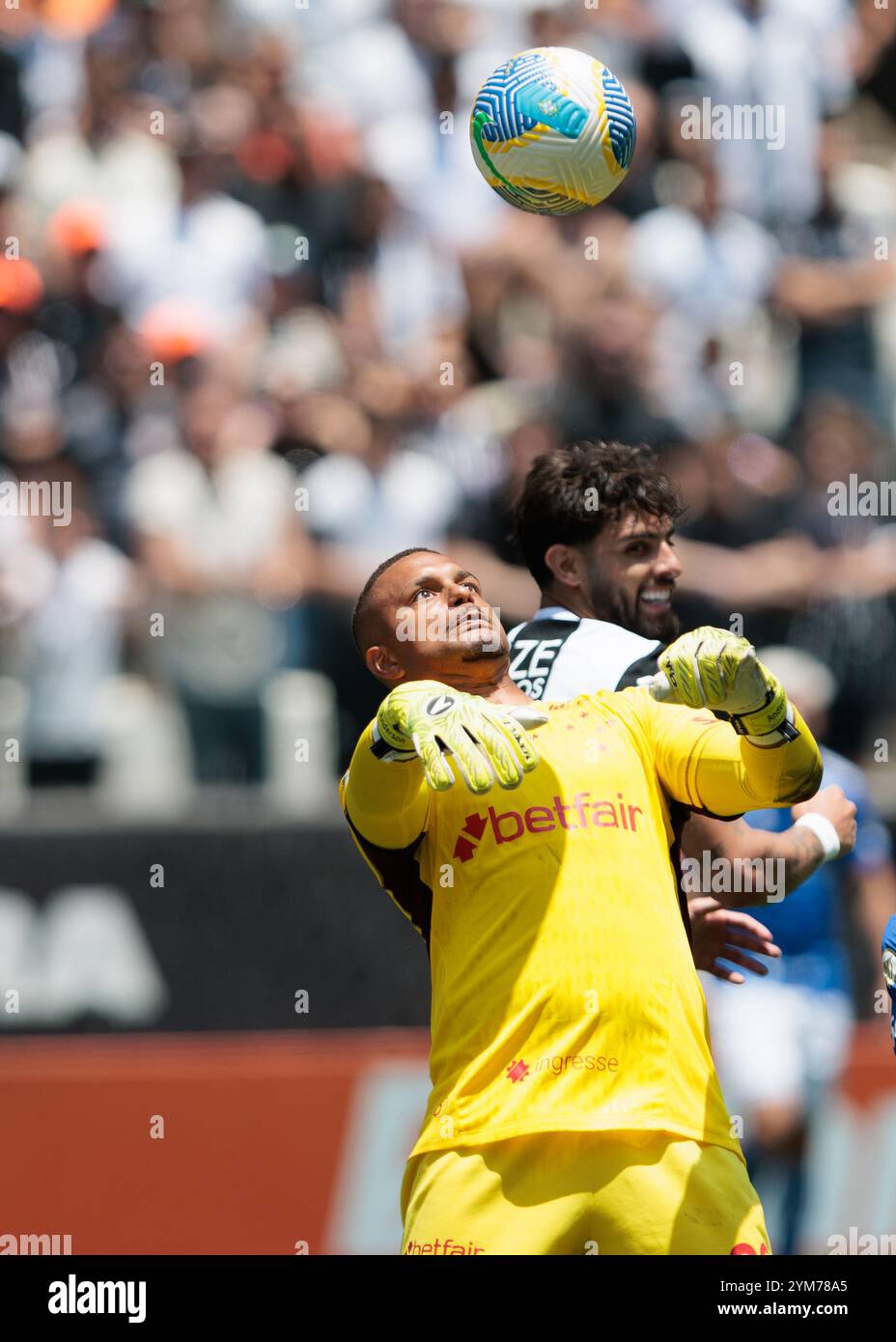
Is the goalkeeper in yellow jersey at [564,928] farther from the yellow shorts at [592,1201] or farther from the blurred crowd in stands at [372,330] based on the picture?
the blurred crowd in stands at [372,330]

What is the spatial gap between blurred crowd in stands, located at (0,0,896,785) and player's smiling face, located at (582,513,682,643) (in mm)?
3177

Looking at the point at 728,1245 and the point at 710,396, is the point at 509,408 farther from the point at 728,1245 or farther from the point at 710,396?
the point at 728,1245

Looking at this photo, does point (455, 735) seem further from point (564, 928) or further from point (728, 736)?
point (728, 736)

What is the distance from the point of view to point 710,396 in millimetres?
9156

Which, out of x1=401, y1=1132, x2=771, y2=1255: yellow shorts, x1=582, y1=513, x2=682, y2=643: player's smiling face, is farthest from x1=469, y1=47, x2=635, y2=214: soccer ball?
x1=401, y1=1132, x2=771, y2=1255: yellow shorts

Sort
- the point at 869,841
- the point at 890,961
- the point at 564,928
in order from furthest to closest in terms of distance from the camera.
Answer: the point at 869,841 < the point at 890,961 < the point at 564,928

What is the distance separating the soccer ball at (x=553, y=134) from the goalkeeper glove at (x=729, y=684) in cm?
219

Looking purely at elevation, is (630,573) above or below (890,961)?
above

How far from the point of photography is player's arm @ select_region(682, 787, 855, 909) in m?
4.61

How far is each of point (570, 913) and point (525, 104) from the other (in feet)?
8.80

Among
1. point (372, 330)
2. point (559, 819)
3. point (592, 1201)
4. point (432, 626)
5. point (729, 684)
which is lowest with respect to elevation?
point (592, 1201)

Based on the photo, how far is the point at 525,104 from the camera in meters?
5.83

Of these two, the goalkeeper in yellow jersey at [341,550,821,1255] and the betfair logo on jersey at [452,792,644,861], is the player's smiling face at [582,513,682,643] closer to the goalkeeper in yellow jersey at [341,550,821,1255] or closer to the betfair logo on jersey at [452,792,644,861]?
the goalkeeper in yellow jersey at [341,550,821,1255]

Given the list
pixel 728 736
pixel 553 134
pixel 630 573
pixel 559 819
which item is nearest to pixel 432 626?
pixel 559 819
